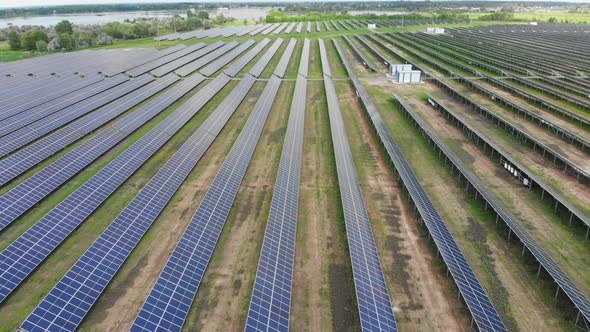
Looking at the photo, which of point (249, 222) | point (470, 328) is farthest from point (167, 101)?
point (470, 328)

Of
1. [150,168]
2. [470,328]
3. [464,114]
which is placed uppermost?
[464,114]

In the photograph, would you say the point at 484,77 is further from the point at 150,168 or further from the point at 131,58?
the point at 131,58

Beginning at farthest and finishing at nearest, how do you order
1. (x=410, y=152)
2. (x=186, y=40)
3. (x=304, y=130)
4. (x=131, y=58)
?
(x=186, y=40) → (x=131, y=58) → (x=304, y=130) → (x=410, y=152)

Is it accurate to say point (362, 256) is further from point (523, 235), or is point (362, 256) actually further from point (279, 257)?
point (523, 235)

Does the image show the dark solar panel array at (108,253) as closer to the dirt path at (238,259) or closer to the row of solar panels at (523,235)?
the dirt path at (238,259)

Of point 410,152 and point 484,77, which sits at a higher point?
point 484,77

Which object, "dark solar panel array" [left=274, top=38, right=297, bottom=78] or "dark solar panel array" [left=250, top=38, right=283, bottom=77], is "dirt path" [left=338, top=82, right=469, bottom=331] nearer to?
"dark solar panel array" [left=274, top=38, right=297, bottom=78]

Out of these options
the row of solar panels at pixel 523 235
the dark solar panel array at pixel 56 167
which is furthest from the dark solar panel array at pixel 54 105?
the row of solar panels at pixel 523 235

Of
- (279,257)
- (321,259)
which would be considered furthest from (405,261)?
(279,257)
